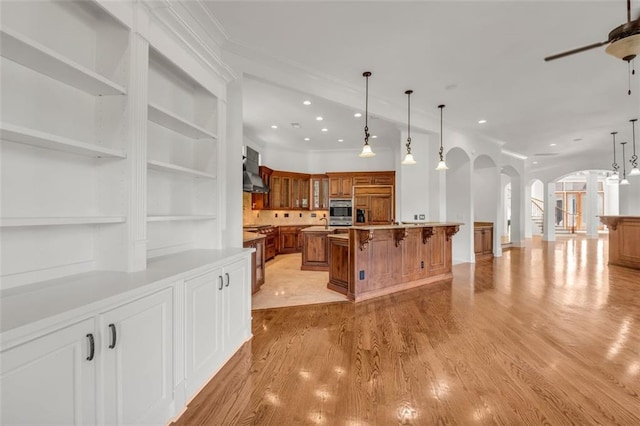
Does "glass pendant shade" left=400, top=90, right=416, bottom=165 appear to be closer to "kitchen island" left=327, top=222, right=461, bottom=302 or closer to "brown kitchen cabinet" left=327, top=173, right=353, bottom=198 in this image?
"kitchen island" left=327, top=222, right=461, bottom=302

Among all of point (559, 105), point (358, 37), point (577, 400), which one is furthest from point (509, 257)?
point (358, 37)

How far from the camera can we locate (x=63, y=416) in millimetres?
1130

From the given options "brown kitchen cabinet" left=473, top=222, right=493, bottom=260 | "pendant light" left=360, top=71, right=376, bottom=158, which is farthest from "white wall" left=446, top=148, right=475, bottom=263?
"pendant light" left=360, top=71, right=376, bottom=158

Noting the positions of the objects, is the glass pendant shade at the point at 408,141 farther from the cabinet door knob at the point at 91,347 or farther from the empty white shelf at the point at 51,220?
the cabinet door knob at the point at 91,347

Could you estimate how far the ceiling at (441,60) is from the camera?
283 cm

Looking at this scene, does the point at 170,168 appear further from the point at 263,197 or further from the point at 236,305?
the point at 263,197

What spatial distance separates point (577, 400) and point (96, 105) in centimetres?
374

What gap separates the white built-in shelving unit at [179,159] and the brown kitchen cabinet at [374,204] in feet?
20.3

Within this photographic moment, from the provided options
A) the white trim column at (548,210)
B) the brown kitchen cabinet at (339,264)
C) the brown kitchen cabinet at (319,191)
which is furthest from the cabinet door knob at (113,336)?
the white trim column at (548,210)

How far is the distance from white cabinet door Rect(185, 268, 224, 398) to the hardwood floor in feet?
0.42

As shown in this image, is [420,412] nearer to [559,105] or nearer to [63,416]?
[63,416]

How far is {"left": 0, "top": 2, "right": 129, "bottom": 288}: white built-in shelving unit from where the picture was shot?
1.42 m

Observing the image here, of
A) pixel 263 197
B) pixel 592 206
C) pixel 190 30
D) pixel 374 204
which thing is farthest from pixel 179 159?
pixel 592 206

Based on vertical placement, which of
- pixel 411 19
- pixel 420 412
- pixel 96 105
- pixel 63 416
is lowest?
pixel 420 412
